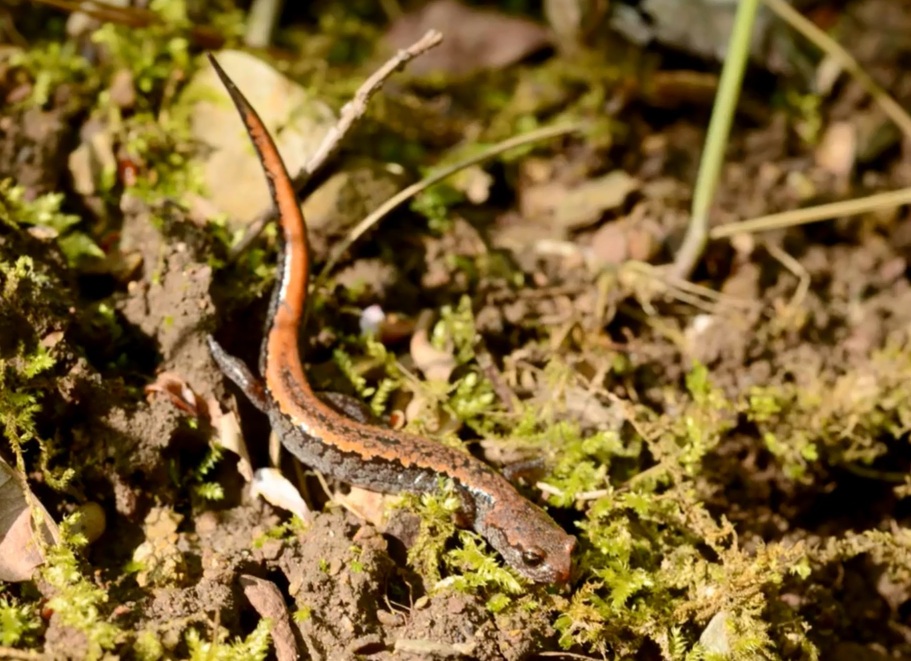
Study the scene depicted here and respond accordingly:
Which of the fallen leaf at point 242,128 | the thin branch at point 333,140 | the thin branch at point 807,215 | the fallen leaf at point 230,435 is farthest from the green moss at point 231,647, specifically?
the thin branch at point 807,215

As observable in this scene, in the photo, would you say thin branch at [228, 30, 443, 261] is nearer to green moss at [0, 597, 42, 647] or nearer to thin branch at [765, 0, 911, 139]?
green moss at [0, 597, 42, 647]

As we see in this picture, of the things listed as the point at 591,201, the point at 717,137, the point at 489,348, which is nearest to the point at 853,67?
the point at 717,137

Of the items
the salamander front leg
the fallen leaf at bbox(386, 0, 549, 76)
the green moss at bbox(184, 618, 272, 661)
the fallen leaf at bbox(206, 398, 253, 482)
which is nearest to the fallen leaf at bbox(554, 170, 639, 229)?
the fallen leaf at bbox(386, 0, 549, 76)

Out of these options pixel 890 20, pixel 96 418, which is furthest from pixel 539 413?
pixel 890 20

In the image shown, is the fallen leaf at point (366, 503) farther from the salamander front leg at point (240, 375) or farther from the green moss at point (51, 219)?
the green moss at point (51, 219)

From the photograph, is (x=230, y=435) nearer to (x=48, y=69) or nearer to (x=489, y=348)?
(x=489, y=348)
